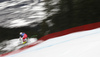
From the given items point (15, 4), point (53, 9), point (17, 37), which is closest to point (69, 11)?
point (53, 9)

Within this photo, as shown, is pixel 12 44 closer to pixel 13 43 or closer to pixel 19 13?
pixel 13 43

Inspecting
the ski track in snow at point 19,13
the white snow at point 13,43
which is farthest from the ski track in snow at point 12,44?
the ski track in snow at point 19,13

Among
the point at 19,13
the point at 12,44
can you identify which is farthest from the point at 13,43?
the point at 19,13

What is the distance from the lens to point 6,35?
4664 millimetres

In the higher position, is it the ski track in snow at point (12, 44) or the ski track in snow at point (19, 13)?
the ski track in snow at point (19, 13)

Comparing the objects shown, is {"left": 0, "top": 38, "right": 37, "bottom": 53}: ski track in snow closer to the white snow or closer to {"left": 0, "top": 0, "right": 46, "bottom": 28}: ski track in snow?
the white snow

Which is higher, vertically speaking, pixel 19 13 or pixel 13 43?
pixel 19 13

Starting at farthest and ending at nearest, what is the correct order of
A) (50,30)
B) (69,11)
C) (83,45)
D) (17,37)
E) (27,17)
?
→ 1. (27,17)
2. (17,37)
3. (50,30)
4. (69,11)
5. (83,45)

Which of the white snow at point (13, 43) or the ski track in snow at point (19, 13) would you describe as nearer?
the white snow at point (13, 43)

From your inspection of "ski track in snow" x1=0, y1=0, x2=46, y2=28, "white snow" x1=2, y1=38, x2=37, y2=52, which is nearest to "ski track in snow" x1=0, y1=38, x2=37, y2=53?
"white snow" x1=2, y1=38, x2=37, y2=52

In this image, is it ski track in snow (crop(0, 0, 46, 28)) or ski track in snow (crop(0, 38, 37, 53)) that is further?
ski track in snow (crop(0, 0, 46, 28))

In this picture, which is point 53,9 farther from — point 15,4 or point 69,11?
point 15,4

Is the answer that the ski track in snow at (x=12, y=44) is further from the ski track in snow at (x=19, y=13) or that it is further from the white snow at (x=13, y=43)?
the ski track in snow at (x=19, y=13)

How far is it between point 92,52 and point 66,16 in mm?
2349
